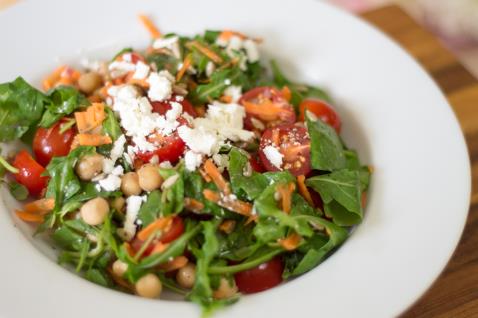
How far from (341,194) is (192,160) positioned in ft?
2.08

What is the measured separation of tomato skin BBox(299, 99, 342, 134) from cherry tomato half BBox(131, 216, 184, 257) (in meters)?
0.91

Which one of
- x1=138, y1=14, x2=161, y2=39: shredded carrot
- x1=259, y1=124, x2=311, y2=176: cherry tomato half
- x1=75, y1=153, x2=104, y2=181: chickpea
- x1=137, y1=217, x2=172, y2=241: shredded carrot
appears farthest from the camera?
x1=138, y1=14, x2=161, y2=39: shredded carrot

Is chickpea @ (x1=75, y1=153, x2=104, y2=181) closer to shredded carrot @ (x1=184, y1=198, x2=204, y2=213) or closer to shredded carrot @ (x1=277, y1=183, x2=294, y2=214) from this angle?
shredded carrot @ (x1=184, y1=198, x2=204, y2=213)

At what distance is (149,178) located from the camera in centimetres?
234

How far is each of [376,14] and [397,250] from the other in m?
2.02

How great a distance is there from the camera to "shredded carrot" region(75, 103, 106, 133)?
8.42ft

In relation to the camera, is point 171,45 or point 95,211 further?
point 171,45

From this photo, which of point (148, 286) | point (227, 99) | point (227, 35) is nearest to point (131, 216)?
point (148, 286)

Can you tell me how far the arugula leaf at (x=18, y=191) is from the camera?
2557mm

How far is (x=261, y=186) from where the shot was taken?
238 cm

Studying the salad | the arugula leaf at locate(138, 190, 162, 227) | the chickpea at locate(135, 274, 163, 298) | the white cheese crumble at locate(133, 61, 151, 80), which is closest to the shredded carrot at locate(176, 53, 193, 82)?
the salad

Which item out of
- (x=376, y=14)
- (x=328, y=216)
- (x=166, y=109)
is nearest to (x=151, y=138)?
(x=166, y=109)

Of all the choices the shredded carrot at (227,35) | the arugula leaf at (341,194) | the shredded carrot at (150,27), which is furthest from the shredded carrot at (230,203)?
the shredded carrot at (150,27)

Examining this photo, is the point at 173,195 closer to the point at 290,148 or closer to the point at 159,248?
the point at 159,248
